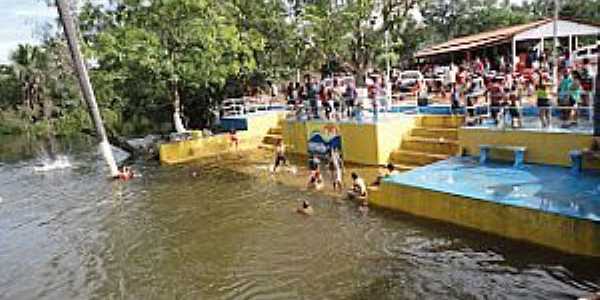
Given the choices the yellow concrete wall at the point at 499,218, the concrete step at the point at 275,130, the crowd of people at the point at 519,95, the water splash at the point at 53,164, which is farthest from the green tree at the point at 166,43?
the yellow concrete wall at the point at 499,218

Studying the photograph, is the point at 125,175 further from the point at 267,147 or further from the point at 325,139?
the point at 325,139

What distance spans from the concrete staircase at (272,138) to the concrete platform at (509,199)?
1232cm

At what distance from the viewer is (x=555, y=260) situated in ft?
33.2

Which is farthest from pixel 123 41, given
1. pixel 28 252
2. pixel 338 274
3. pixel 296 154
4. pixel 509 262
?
pixel 509 262

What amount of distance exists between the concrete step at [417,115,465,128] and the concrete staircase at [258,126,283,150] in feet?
28.3

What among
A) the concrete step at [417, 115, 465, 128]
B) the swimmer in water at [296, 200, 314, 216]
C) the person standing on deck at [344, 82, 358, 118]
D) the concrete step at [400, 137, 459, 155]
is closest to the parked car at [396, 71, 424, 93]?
the person standing on deck at [344, 82, 358, 118]

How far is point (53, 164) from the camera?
101ft

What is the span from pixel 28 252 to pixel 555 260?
11.8m

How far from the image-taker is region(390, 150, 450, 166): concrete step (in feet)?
57.4

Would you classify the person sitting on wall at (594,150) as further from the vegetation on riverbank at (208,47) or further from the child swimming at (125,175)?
the child swimming at (125,175)

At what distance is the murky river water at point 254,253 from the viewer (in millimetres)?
9750

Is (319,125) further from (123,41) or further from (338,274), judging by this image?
(338,274)

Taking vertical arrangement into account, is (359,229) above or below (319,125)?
below

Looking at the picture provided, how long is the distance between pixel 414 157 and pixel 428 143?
0.65m
